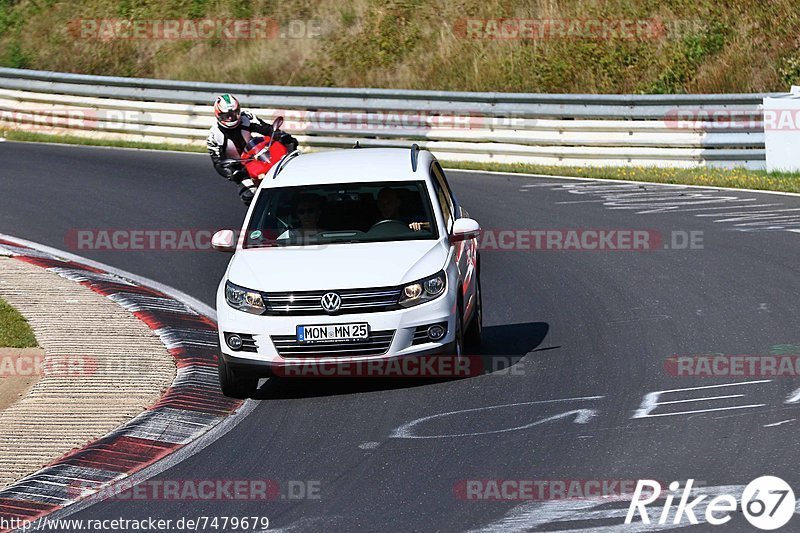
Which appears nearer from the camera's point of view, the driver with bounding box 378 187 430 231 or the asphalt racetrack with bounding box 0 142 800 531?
the asphalt racetrack with bounding box 0 142 800 531

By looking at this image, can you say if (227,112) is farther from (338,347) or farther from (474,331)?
(338,347)

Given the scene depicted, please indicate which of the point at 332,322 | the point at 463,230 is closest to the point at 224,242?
the point at 332,322

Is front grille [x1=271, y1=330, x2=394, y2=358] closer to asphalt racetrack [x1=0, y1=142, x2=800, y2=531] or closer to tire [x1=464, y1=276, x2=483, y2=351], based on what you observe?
asphalt racetrack [x1=0, y1=142, x2=800, y2=531]

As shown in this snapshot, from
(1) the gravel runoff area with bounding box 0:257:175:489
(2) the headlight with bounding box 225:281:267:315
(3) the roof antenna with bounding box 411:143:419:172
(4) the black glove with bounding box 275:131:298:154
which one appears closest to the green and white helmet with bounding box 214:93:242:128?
(4) the black glove with bounding box 275:131:298:154

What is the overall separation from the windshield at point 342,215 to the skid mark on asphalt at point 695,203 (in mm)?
7009

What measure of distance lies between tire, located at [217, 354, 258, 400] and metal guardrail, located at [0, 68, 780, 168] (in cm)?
1287

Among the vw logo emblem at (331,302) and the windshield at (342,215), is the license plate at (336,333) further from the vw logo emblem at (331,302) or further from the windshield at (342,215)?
the windshield at (342,215)

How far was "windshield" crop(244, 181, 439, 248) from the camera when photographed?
1073 centimetres

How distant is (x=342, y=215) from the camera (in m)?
10.9

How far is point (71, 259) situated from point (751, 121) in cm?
1077

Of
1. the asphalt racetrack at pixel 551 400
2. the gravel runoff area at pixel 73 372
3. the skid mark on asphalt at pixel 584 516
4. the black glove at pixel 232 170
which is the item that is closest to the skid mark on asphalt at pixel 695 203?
the asphalt racetrack at pixel 551 400

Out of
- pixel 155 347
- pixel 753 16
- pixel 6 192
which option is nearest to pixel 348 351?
pixel 155 347

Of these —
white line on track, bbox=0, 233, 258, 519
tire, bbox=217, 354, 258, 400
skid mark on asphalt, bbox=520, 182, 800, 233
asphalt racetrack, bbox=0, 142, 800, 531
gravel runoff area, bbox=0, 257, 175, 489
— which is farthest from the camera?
skid mark on asphalt, bbox=520, 182, 800, 233

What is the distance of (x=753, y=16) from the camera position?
88.2 feet
